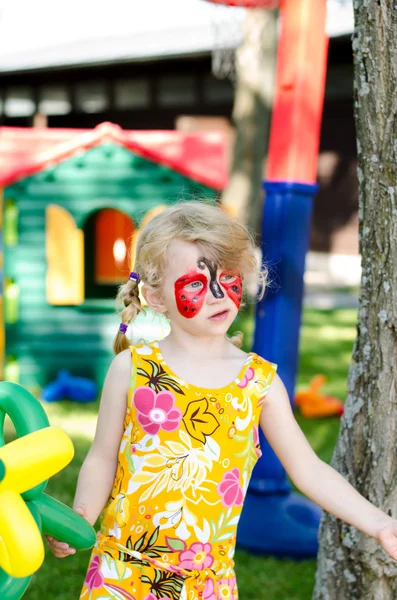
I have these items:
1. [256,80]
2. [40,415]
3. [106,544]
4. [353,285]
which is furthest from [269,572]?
[353,285]

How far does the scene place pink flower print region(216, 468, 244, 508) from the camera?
1.65 m

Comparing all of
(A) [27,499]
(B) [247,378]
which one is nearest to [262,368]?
(B) [247,378]

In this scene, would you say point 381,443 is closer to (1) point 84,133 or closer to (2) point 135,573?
(2) point 135,573

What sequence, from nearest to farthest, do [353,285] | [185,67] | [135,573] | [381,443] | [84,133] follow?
[135,573], [381,443], [84,133], [353,285], [185,67]

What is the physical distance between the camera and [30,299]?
557 centimetres

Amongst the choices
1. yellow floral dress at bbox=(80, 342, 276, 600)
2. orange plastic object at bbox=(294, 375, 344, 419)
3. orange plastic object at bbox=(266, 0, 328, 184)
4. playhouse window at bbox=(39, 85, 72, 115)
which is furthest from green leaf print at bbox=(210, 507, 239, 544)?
playhouse window at bbox=(39, 85, 72, 115)

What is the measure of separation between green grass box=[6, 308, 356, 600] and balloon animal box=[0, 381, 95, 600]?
1376 millimetres

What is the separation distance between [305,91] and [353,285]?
414 inches

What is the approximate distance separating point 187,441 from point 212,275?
1.18 feet

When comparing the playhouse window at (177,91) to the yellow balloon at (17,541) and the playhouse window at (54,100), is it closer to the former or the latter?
the playhouse window at (54,100)

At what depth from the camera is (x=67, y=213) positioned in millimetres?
5508

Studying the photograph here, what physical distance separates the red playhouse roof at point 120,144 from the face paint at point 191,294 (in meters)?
3.82

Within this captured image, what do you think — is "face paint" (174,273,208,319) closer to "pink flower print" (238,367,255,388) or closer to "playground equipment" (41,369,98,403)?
"pink flower print" (238,367,255,388)

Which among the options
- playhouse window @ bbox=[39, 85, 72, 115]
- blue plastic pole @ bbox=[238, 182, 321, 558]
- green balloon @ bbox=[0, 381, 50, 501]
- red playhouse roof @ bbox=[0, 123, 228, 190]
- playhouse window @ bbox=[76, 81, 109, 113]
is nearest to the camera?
green balloon @ bbox=[0, 381, 50, 501]
